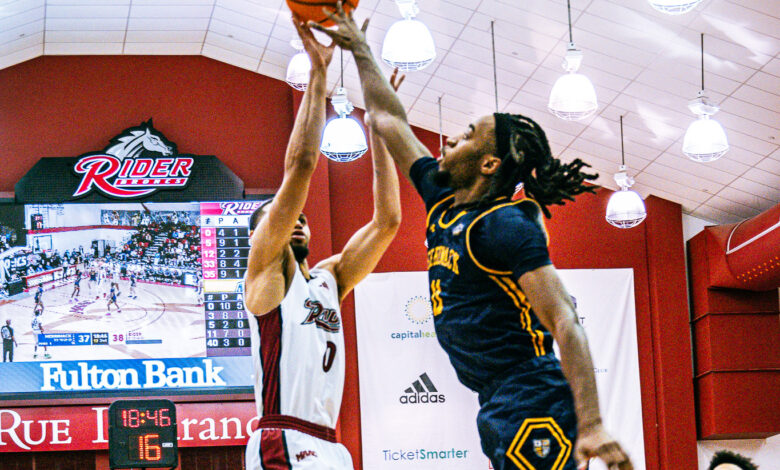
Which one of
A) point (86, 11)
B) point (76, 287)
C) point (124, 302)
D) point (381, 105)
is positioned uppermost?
point (86, 11)

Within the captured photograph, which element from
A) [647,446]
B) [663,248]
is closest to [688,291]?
[663,248]

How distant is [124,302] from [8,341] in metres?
1.04

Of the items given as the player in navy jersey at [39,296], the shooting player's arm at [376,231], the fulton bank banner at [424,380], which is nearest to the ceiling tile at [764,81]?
the fulton bank banner at [424,380]

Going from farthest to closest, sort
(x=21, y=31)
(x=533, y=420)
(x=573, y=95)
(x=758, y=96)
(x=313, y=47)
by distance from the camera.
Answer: (x=21, y=31)
(x=758, y=96)
(x=573, y=95)
(x=313, y=47)
(x=533, y=420)

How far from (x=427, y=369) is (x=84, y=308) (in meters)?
3.15

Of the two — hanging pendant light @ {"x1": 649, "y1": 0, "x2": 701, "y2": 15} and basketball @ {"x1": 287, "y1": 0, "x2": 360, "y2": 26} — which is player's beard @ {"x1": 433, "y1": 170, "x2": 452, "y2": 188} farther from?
hanging pendant light @ {"x1": 649, "y1": 0, "x2": 701, "y2": 15}

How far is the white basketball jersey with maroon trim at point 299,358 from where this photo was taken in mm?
3875

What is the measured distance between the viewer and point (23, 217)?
1050 centimetres

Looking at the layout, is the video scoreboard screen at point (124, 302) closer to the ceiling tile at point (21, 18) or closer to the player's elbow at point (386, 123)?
the ceiling tile at point (21, 18)

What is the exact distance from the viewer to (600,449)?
267 cm

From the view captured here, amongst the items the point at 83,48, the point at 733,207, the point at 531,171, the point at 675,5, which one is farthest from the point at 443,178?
the point at 83,48

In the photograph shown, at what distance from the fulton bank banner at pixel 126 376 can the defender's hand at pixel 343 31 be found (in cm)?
713

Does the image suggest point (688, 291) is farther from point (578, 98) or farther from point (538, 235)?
point (538, 235)

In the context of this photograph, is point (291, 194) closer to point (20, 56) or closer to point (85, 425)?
point (85, 425)
